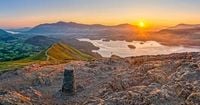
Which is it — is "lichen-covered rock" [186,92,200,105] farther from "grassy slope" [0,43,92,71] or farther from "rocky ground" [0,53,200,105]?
"grassy slope" [0,43,92,71]

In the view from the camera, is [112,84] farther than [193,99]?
Yes

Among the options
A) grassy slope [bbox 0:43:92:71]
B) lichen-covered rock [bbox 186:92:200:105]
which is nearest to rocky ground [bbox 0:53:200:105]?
lichen-covered rock [bbox 186:92:200:105]

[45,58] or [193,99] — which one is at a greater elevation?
[193,99]

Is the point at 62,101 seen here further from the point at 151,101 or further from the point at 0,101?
the point at 151,101

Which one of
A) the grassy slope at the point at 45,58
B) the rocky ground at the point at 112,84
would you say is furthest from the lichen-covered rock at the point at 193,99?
the grassy slope at the point at 45,58

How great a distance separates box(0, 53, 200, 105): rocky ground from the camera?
69.7ft

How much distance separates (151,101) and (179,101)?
1596 mm

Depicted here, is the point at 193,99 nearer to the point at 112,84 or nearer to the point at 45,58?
the point at 112,84

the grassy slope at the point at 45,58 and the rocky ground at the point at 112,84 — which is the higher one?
the rocky ground at the point at 112,84

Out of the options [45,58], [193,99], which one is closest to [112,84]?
[193,99]

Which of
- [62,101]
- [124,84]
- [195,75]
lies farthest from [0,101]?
[195,75]

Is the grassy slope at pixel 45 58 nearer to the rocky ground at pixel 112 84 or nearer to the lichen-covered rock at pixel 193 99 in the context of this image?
the rocky ground at pixel 112 84

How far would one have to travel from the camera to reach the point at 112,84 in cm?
2534

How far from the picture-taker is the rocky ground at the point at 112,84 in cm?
2125
